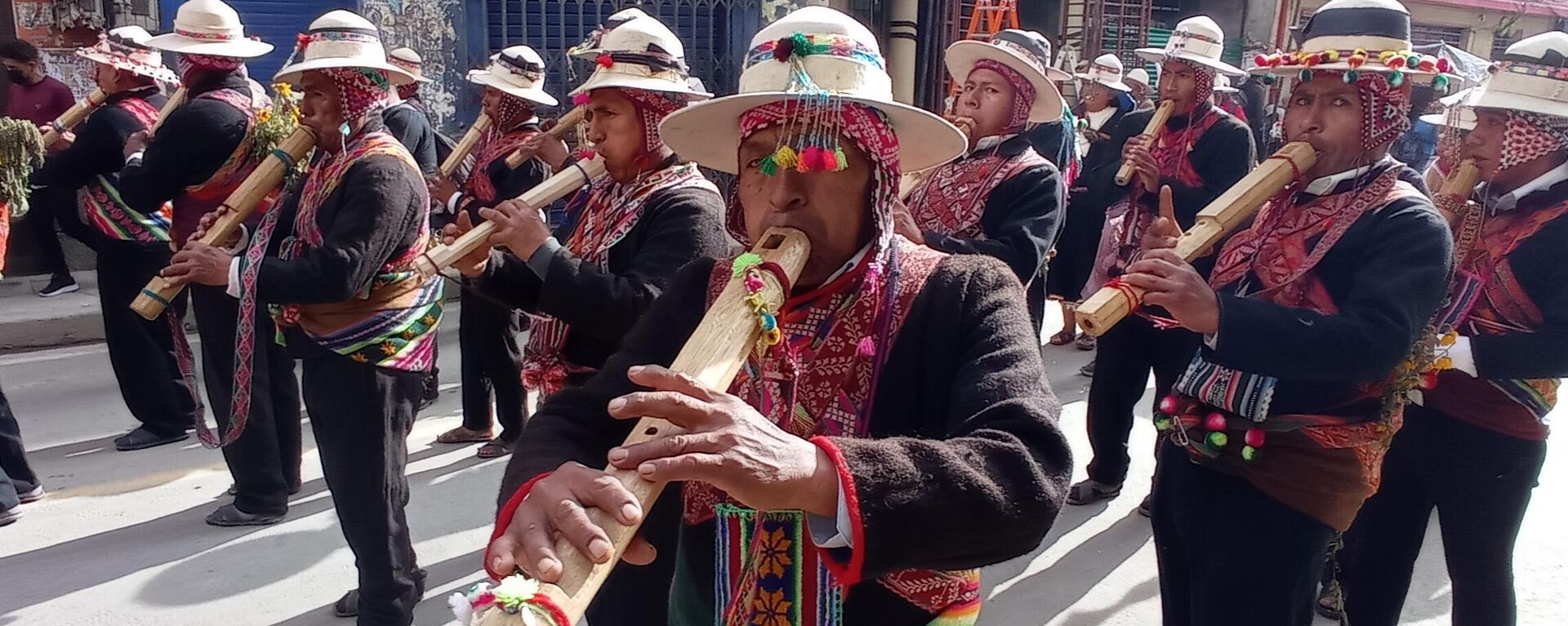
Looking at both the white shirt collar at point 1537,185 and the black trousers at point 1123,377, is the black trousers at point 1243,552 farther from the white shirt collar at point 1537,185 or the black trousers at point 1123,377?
the black trousers at point 1123,377

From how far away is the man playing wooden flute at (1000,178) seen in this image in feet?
12.4

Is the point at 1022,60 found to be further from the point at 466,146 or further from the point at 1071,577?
the point at 466,146

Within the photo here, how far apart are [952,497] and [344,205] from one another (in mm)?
2358

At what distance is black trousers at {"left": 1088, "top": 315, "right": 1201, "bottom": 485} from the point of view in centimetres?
430

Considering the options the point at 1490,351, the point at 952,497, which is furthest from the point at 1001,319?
the point at 1490,351

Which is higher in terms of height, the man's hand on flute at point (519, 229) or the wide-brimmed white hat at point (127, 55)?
the wide-brimmed white hat at point (127, 55)

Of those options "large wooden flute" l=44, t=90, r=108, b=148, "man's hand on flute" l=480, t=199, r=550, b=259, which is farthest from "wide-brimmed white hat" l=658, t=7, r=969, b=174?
"large wooden flute" l=44, t=90, r=108, b=148

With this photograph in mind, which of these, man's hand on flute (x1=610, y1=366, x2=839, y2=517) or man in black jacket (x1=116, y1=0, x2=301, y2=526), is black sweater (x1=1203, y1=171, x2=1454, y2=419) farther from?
man in black jacket (x1=116, y1=0, x2=301, y2=526)

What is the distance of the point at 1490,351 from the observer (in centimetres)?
271

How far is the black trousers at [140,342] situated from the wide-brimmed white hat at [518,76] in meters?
1.73

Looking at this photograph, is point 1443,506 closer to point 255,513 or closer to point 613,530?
point 613,530

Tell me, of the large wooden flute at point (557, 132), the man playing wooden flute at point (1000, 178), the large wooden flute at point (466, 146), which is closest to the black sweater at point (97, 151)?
the large wooden flute at point (466, 146)

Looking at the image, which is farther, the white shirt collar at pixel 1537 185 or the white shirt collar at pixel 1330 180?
the white shirt collar at pixel 1537 185

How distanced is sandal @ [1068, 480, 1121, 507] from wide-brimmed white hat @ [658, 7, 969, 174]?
3.05 metres
